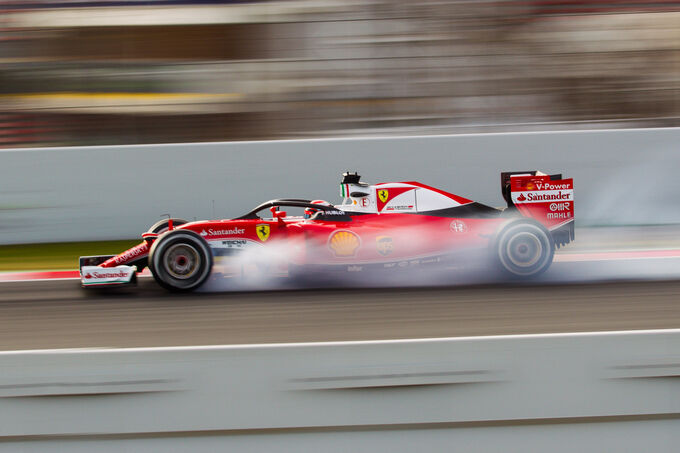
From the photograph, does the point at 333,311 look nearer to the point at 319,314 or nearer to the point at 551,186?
the point at 319,314

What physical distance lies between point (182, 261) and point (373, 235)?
184 centimetres

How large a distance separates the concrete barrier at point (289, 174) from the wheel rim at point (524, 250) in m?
3.43

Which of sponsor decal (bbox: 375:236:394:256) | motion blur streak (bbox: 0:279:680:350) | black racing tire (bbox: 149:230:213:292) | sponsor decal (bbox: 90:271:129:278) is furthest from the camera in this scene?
sponsor decal (bbox: 375:236:394:256)

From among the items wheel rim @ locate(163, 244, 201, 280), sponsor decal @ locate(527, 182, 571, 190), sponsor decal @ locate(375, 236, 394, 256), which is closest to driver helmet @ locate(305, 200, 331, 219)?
sponsor decal @ locate(375, 236, 394, 256)

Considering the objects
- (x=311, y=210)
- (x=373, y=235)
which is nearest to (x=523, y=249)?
(x=373, y=235)

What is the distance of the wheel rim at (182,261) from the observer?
22.6ft

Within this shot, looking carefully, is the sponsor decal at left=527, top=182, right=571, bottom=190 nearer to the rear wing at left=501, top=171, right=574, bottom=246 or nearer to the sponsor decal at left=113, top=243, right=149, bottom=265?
the rear wing at left=501, top=171, right=574, bottom=246

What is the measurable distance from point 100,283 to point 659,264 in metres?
5.92

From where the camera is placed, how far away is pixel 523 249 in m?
7.30

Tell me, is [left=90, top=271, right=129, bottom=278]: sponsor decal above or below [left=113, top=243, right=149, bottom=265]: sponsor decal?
below

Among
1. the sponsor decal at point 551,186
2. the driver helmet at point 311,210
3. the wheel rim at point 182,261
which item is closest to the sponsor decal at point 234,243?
the wheel rim at point 182,261

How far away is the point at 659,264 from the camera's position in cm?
809

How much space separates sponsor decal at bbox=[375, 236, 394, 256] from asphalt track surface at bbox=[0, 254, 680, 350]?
0.36 metres

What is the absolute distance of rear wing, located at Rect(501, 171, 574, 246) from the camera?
24.3 ft
